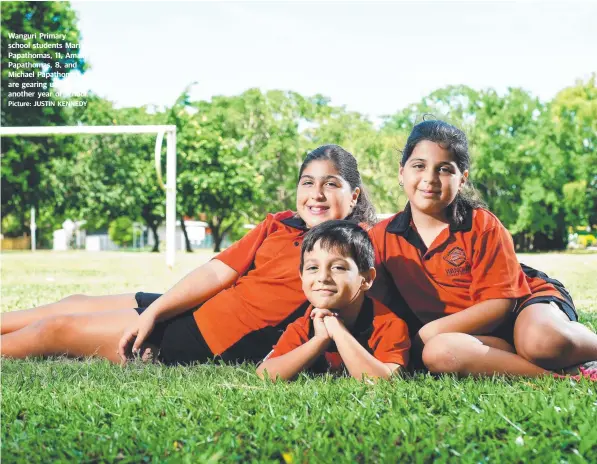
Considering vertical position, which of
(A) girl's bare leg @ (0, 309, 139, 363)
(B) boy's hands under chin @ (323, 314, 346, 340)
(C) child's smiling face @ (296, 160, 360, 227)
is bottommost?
(A) girl's bare leg @ (0, 309, 139, 363)

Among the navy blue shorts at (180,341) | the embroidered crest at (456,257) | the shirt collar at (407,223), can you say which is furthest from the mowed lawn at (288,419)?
the shirt collar at (407,223)

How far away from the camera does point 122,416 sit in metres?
2.91

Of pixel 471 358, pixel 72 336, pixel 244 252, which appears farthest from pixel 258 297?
pixel 72 336

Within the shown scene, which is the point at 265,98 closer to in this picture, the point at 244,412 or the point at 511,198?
the point at 511,198

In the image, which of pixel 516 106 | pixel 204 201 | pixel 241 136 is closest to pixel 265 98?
pixel 241 136

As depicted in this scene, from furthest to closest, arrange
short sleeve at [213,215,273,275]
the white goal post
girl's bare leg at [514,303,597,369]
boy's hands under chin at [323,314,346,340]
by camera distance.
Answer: the white goal post < short sleeve at [213,215,273,275] < girl's bare leg at [514,303,597,369] < boy's hands under chin at [323,314,346,340]

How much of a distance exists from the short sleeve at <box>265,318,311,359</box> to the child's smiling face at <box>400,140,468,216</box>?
816 millimetres

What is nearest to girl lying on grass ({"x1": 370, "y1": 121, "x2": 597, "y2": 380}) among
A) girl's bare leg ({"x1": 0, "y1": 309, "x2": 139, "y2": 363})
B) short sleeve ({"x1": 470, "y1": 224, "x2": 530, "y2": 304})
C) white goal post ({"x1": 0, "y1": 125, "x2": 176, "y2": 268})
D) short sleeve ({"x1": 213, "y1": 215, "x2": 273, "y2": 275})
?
short sleeve ({"x1": 470, "y1": 224, "x2": 530, "y2": 304})

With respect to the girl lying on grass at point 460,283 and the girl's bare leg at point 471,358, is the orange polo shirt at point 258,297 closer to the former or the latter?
the girl lying on grass at point 460,283

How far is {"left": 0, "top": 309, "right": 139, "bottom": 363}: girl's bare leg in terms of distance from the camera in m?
4.40

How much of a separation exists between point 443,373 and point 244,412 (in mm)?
1175

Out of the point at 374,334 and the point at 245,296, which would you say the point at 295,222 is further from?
the point at 374,334

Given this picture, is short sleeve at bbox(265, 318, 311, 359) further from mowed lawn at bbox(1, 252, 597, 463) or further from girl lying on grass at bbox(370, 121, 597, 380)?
girl lying on grass at bbox(370, 121, 597, 380)

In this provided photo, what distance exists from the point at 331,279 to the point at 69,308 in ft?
7.15
